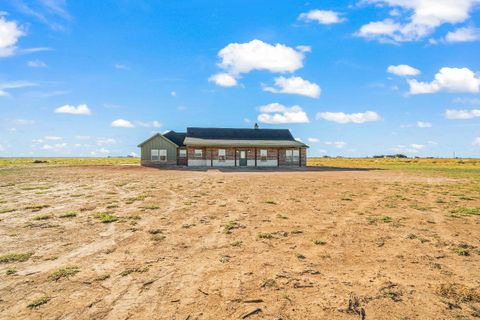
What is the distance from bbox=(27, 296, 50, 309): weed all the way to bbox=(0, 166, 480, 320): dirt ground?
0.08ft

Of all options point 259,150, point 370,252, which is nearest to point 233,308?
point 370,252

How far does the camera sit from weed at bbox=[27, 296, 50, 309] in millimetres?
4500

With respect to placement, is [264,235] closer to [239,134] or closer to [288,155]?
[288,155]

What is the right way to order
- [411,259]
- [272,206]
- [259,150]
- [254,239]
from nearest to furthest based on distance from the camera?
[411,259], [254,239], [272,206], [259,150]

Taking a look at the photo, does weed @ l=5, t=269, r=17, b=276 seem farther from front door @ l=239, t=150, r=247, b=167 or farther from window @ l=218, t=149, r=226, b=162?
front door @ l=239, t=150, r=247, b=167

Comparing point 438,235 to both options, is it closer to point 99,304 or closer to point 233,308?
point 233,308

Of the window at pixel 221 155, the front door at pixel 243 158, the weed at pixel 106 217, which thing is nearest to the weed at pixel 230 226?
the weed at pixel 106 217

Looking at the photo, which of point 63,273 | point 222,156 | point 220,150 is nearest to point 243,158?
point 222,156

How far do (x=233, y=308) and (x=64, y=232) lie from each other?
591 cm

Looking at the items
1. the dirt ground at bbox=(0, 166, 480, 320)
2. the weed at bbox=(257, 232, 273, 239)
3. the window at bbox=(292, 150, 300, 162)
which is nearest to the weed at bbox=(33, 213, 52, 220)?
the dirt ground at bbox=(0, 166, 480, 320)

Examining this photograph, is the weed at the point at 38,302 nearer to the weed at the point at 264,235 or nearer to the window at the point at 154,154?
the weed at the point at 264,235

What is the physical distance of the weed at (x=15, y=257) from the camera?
626cm

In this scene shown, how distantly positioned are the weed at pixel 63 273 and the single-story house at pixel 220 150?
3568 cm

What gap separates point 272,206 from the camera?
1230cm
